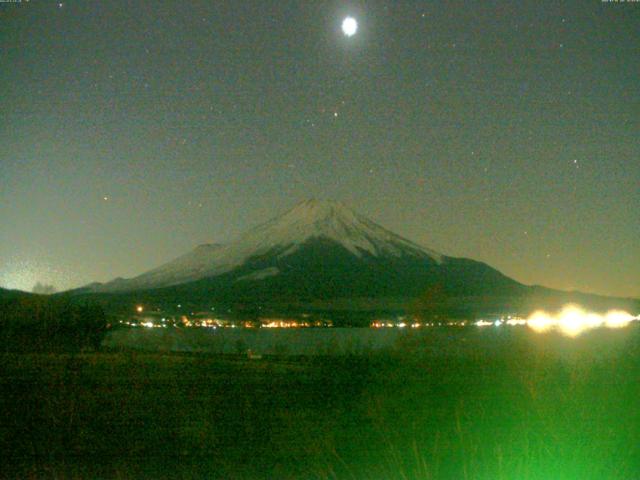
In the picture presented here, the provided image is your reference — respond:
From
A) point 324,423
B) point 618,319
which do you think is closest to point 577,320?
point 618,319

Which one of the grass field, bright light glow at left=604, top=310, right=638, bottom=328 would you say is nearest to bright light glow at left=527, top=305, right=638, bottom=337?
bright light glow at left=604, top=310, right=638, bottom=328

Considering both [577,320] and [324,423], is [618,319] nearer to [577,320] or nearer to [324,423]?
[577,320]

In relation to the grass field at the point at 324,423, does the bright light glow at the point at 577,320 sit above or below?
above

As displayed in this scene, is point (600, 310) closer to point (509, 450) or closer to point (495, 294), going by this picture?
A: point (495, 294)

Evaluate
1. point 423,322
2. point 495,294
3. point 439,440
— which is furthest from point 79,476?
point 495,294

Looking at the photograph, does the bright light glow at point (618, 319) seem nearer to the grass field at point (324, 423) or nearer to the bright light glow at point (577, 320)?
the bright light glow at point (577, 320)

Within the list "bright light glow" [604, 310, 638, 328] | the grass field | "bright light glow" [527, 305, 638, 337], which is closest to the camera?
the grass field

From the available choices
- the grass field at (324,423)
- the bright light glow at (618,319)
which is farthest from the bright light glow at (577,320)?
the grass field at (324,423)

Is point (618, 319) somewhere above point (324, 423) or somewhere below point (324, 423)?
above

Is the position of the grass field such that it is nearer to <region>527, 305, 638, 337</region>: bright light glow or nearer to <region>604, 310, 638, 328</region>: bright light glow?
<region>527, 305, 638, 337</region>: bright light glow
